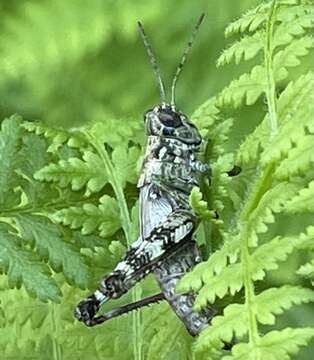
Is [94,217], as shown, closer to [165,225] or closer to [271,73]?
[165,225]

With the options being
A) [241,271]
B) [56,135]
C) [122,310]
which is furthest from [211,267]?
[56,135]

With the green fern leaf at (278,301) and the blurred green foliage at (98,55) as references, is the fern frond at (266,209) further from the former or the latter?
the blurred green foliage at (98,55)

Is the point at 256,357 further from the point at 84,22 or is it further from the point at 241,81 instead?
the point at 84,22

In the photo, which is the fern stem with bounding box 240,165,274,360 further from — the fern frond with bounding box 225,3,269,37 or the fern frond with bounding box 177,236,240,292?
the fern frond with bounding box 225,3,269,37

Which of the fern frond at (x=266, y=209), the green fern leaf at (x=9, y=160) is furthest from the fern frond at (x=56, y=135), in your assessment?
the fern frond at (x=266, y=209)

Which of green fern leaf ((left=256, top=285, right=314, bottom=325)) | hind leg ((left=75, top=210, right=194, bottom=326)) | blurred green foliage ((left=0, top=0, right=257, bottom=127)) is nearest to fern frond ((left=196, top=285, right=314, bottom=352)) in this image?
green fern leaf ((left=256, top=285, right=314, bottom=325))

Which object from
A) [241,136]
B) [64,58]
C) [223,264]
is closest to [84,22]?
[64,58]
